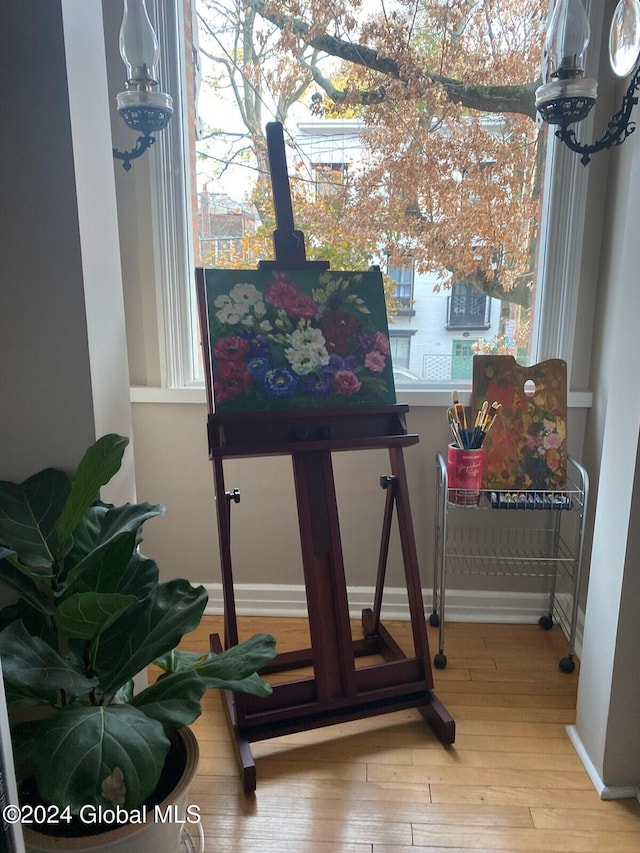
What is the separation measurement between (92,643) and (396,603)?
4.25 feet

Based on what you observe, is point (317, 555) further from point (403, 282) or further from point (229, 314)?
point (403, 282)

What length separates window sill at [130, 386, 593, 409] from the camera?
2074mm

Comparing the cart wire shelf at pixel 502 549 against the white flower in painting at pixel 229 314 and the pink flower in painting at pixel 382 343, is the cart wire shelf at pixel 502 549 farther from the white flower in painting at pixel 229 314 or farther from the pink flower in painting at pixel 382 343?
the white flower in painting at pixel 229 314

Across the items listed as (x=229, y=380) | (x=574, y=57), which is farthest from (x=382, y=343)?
(x=574, y=57)

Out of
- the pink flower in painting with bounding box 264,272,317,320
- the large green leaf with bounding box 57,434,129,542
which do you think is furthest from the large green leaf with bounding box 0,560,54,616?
the pink flower in painting with bounding box 264,272,317,320

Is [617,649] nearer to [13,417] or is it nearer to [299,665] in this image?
[299,665]

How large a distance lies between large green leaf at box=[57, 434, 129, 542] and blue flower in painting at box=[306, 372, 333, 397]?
0.59m

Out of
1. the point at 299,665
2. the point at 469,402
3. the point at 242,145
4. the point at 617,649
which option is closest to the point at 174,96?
the point at 242,145

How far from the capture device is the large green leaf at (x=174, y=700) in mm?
1087

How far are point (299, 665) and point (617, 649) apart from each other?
93 centimetres

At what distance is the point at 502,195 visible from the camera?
6.56 feet

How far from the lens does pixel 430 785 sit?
1.50 m

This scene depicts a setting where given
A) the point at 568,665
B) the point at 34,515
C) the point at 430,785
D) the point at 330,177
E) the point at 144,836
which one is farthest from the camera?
the point at 330,177

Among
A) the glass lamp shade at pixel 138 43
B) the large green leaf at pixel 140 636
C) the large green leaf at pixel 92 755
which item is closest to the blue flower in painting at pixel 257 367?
the large green leaf at pixel 140 636
